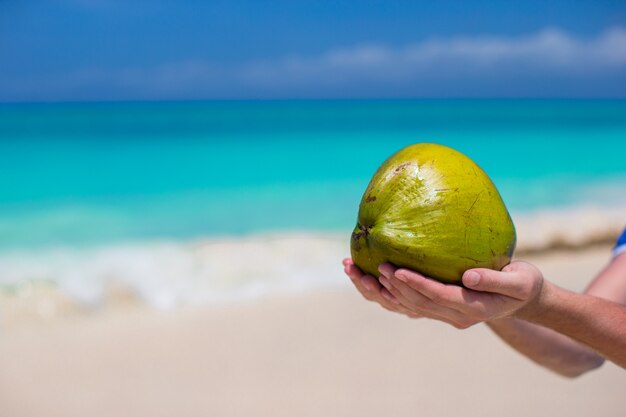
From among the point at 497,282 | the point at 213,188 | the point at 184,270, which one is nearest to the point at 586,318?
the point at 497,282

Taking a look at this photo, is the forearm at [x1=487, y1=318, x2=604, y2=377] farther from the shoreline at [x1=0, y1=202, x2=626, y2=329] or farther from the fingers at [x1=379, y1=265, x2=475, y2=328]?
the shoreline at [x1=0, y1=202, x2=626, y2=329]

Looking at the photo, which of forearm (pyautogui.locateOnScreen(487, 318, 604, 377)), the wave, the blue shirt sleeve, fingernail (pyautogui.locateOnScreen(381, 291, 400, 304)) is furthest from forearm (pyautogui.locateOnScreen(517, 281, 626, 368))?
the wave

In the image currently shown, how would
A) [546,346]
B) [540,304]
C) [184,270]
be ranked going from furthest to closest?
[184,270] < [546,346] < [540,304]

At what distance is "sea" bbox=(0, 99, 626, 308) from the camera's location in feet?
23.5

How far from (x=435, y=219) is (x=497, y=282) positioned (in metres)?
0.18

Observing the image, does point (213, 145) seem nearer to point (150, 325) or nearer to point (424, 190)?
point (150, 325)

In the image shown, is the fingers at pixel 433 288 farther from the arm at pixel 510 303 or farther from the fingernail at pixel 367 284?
the fingernail at pixel 367 284

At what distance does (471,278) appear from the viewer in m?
1.35

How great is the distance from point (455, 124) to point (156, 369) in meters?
24.4

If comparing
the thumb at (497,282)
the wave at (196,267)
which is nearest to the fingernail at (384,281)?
the thumb at (497,282)

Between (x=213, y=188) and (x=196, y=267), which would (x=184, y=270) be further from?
(x=213, y=188)

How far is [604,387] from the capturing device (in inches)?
146

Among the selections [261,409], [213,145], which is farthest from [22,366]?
[213,145]

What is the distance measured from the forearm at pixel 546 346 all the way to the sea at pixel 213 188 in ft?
12.3
